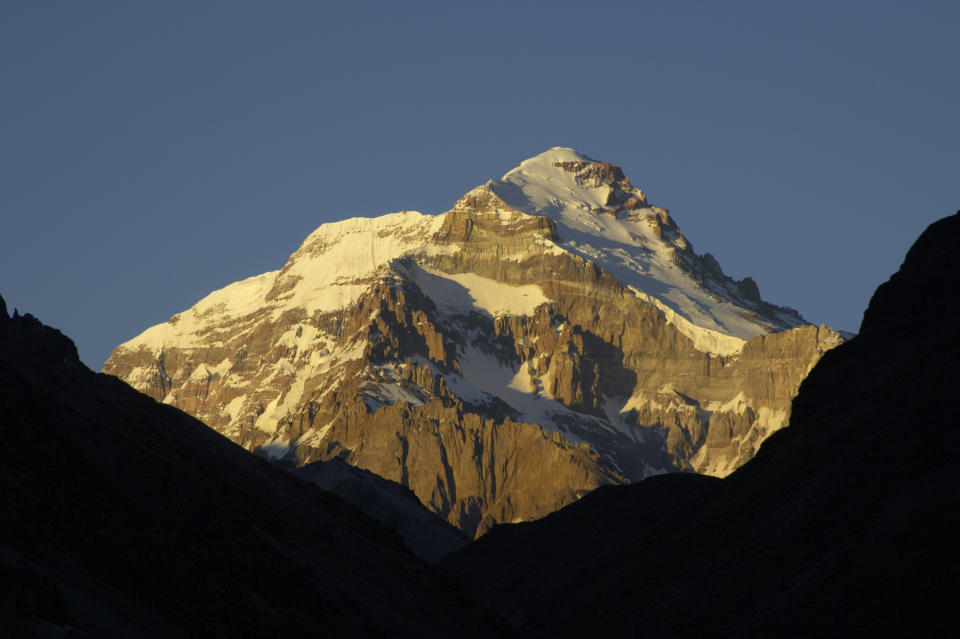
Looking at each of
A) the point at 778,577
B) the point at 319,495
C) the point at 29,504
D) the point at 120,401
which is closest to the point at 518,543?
the point at 319,495

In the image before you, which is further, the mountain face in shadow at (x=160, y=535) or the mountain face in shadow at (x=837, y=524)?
the mountain face in shadow at (x=837, y=524)

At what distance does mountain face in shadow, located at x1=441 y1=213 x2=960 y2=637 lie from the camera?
273ft

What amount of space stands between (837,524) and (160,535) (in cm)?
3620

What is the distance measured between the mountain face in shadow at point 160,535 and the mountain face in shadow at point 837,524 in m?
12.5

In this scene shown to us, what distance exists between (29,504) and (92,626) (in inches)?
374

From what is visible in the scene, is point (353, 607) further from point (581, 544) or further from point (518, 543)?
point (518, 543)

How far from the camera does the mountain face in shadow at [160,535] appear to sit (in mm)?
63500

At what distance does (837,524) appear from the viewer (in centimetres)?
9094

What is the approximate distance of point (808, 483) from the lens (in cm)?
9775

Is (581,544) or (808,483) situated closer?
(808,483)

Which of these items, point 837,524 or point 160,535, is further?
point 837,524

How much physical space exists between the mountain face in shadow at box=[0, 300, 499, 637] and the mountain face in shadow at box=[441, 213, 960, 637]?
41.1 ft

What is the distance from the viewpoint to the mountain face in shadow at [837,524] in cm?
8312

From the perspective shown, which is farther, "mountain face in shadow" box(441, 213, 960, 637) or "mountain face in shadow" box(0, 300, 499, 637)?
"mountain face in shadow" box(441, 213, 960, 637)
